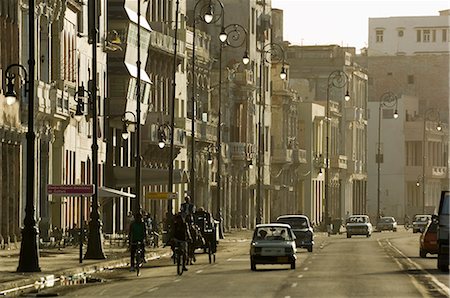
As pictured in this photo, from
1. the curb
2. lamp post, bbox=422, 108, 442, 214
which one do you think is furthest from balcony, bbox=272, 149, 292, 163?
the curb

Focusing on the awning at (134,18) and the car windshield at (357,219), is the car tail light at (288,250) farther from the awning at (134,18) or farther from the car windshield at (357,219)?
the car windshield at (357,219)

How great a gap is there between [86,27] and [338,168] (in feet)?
267

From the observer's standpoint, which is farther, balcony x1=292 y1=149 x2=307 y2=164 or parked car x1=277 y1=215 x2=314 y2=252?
balcony x1=292 y1=149 x2=307 y2=164

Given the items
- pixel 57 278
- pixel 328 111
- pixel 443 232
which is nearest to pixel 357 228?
pixel 328 111

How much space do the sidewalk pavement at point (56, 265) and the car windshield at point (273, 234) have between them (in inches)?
174

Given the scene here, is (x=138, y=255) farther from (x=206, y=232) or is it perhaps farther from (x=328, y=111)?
(x=328, y=111)

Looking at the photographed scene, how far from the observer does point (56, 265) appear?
5366 centimetres

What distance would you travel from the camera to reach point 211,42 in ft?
404

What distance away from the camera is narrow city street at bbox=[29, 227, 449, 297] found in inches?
1572

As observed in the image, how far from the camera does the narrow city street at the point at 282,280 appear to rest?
3994cm

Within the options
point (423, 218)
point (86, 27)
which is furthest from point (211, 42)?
point (86, 27)

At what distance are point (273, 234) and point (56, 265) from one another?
7.03 meters

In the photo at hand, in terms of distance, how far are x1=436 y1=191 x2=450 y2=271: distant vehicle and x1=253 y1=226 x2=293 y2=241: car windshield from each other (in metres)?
4.60

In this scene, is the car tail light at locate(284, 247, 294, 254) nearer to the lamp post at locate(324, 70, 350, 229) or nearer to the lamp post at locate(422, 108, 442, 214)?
the lamp post at locate(324, 70, 350, 229)
